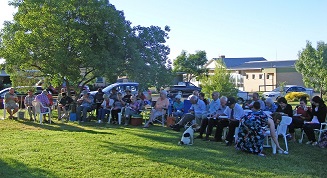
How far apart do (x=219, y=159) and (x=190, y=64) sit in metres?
39.1

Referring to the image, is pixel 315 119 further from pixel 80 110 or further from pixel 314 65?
pixel 314 65

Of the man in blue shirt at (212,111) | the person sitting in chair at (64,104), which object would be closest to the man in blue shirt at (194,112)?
the man in blue shirt at (212,111)

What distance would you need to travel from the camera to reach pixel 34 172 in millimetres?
6277

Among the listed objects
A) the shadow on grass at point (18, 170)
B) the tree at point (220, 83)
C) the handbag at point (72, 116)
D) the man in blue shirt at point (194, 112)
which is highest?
the tree at point (220, 83)

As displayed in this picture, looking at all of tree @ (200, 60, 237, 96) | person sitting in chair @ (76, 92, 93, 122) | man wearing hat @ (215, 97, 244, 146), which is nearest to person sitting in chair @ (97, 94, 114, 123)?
person sitting in chair @ (76, 92, 93, 122)

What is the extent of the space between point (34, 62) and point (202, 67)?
34097 millimetres

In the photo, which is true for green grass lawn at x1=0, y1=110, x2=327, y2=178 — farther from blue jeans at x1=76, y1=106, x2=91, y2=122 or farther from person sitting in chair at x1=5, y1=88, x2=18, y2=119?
person sitting in chair at x1=5, y1=88, x2=18, y2=119

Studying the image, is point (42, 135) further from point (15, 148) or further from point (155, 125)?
point (155, 125)

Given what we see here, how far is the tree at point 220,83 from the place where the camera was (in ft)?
67.0

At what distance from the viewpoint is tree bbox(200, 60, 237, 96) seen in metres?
20.4

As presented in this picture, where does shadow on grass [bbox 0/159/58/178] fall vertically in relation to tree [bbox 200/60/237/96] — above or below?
below

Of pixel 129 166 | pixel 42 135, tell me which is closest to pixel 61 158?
pixel 129 166

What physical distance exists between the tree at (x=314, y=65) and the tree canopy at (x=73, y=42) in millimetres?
17755

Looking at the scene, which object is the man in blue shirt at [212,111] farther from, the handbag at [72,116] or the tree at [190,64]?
the tree at [190,64]
